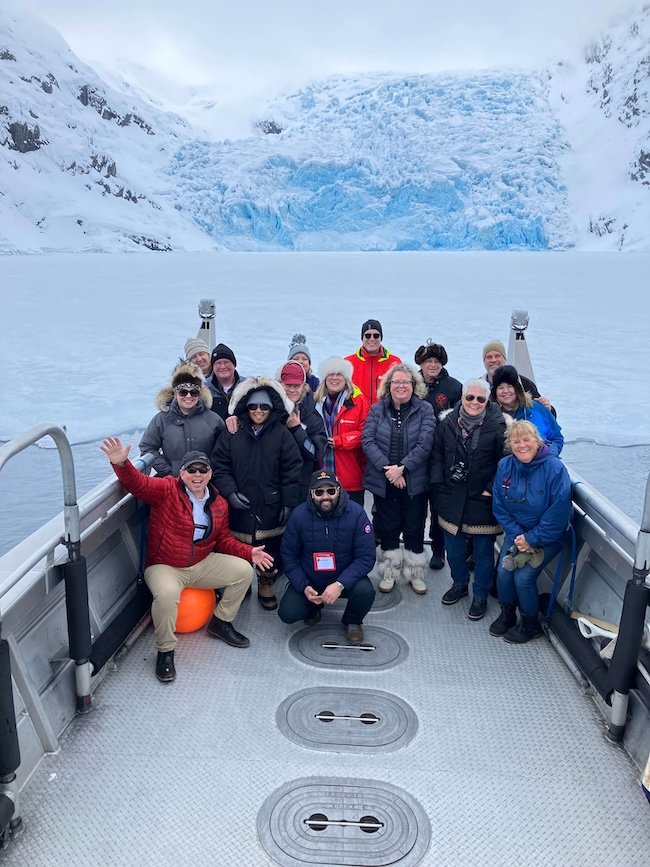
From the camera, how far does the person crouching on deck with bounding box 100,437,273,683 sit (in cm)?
309

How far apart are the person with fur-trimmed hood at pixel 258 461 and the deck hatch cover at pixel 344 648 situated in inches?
22.4

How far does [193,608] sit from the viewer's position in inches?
134

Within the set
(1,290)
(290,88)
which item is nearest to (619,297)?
(1,290)

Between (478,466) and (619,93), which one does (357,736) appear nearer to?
(478,466)

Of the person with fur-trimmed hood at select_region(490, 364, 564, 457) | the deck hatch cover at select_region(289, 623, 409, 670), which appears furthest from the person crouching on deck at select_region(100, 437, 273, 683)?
the person with fur-trimmed hood at select_region(490, 364, 564, 457)

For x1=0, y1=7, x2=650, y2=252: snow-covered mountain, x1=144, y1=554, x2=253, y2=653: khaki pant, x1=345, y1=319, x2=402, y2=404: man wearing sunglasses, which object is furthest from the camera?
x1=0, y1=7, x2=650, y2=252: snow-covered mountain

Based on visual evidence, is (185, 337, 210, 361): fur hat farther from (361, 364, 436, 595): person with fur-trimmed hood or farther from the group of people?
(361, 364, 436, 595): person with fur-trimmed hood

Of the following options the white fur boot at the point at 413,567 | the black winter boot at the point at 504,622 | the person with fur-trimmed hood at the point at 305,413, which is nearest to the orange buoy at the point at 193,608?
the person with fur-trimmed hood at the point at 305,413

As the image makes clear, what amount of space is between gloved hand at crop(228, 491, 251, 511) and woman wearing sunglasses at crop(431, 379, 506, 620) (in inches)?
38.9

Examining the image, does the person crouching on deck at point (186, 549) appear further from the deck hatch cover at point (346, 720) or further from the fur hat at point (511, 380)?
the fur hat at point (511, 380)

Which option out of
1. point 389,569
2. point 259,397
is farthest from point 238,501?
point 389,569

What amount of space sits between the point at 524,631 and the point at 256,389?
Answer: 178 centimetres

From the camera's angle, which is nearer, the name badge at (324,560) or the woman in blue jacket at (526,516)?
the woman in blue jacket at (526,516)

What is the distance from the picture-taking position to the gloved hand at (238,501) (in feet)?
11.7
